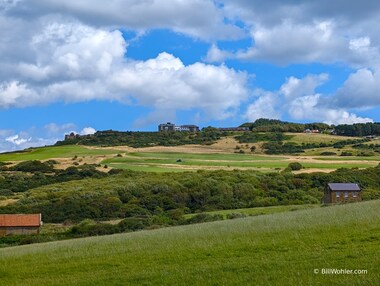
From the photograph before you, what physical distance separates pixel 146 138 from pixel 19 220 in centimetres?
10735

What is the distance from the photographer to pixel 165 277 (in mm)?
16422

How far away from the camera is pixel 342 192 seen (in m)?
78.0

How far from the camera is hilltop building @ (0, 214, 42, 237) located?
2391 inches

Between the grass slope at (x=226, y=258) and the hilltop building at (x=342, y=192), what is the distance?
168 ft

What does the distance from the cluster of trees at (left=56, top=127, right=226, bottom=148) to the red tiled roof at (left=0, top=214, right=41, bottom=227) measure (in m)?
86.2

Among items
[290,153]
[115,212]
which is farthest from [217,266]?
[290,153]

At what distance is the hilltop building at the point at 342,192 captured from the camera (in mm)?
77125

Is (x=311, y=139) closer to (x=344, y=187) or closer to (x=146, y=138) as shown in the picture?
(x=146, y=138)

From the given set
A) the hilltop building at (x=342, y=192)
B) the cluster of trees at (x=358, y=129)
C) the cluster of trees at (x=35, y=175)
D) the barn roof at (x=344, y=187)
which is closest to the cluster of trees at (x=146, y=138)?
the cluster of trees at (x=35, y=175)

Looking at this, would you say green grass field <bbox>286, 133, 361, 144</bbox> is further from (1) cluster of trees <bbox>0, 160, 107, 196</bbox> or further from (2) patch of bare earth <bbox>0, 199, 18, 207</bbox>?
(2) patch of bare earth <bbox>0, 199, 18, 207</bbox>

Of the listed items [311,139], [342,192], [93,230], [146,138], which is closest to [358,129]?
[311,139]

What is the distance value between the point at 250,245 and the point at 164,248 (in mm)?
3874

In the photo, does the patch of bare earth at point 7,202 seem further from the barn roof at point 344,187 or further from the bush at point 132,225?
the barn roof at point 344,187

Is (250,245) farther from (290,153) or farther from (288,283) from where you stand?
(290,153)
